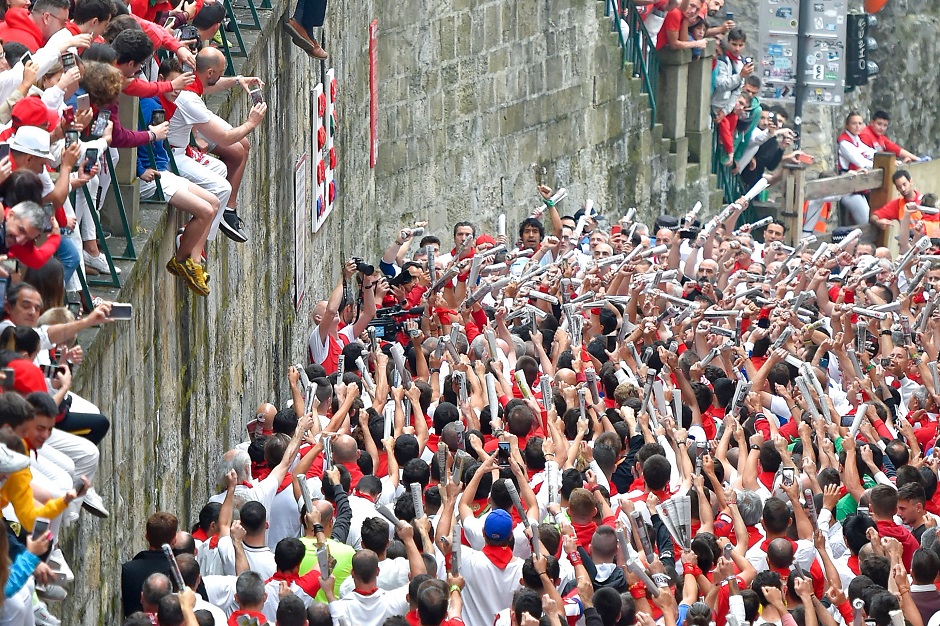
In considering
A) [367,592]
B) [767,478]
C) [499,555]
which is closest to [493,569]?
[499,555]

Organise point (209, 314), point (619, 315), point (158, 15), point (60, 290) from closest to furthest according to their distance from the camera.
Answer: point (60, 290) < point (158, 15) < point (209, 314) < point (619, 315)

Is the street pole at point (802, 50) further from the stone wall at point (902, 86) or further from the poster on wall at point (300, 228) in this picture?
the poster on wall at point (300, 228)

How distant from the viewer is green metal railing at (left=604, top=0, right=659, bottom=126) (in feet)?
72.3

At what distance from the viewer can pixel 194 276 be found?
10.7 m

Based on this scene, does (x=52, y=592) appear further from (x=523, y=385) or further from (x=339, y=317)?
(x=339, y=317)

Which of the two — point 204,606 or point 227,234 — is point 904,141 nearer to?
point 227,234

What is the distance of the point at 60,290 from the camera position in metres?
8.05

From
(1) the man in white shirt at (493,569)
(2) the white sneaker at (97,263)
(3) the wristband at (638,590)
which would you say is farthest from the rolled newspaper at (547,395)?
(2) the white sneaker at (97,263)

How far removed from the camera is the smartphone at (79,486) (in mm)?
7348

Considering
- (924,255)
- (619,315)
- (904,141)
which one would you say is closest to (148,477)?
(619,315)

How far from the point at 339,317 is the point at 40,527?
7.74 m

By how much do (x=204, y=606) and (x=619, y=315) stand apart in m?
6.94

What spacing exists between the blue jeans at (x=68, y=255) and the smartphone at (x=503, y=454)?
105 inches

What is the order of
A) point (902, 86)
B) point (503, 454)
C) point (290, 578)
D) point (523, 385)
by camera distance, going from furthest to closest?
point (902, 86)
point (523, 385)
point (503, 454)
point (290, 578)
